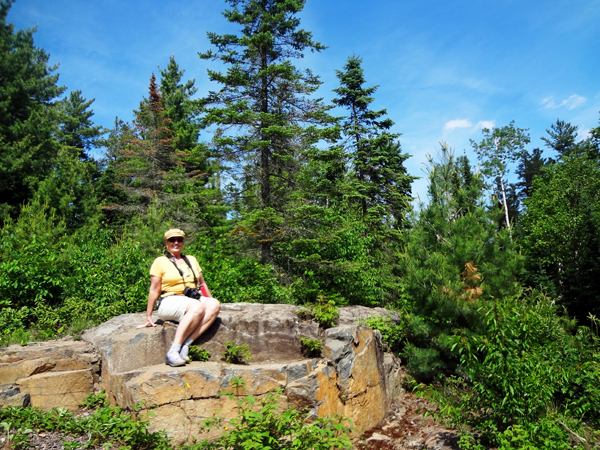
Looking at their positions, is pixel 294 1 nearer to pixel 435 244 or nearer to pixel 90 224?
pixel 435 244

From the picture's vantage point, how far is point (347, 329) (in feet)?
19.9

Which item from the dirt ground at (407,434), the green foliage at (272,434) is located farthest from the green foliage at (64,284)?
the dirt ground at (407,434)

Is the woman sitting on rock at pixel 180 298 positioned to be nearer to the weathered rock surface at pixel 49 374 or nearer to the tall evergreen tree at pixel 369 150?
the weathered rock surface at pixel 49 374

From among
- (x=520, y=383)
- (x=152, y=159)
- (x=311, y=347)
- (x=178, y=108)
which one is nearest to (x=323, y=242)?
(x=311, y=347)

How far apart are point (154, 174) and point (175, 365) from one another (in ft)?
56.3

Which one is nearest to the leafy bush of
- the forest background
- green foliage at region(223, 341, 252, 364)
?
the forest background

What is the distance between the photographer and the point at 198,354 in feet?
17.2

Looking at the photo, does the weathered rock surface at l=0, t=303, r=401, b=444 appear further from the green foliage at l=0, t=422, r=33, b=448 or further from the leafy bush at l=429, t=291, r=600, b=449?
the leafy bush at l=429, t=291, r=600, b=449

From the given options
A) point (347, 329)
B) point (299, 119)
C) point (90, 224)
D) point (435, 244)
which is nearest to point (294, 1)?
point (299, 119)

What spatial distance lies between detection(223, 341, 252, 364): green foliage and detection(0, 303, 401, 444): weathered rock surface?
0.12 meters

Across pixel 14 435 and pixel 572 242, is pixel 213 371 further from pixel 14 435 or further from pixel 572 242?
pixel 572 242

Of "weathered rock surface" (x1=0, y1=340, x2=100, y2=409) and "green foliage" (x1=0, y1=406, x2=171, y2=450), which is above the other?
"weathered rock surface" (x1=0, y1=340, x2=100, y2=409)

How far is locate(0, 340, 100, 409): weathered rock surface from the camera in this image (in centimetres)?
477

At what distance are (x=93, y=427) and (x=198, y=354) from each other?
1.50m
